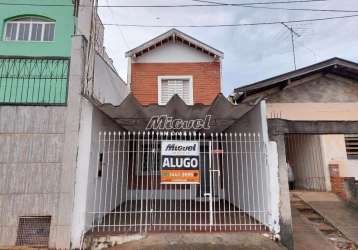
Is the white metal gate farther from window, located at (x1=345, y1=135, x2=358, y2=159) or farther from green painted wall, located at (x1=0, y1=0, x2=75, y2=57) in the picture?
green painted wall, located at (x1=0, y1=0, x2=75, y2=57)

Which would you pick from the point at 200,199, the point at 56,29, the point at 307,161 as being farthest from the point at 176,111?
the point at 56,29

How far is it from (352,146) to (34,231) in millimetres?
11225

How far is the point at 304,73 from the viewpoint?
8.66 meters

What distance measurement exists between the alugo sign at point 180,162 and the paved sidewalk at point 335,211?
4.27 m

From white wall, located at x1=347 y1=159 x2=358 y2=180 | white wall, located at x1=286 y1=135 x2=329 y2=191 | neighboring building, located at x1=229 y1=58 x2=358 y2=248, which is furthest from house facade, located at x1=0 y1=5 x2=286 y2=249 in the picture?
white wall, located at x1=347 y1=159 x2=358 y2=180

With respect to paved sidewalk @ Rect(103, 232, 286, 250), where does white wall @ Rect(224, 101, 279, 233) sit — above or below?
above

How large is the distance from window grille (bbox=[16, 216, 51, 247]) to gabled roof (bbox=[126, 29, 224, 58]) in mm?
6613

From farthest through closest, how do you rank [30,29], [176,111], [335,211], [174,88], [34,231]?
[30,29] < [174,88] < [335,211] < [176,111] < [34,231]

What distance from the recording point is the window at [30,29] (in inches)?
581

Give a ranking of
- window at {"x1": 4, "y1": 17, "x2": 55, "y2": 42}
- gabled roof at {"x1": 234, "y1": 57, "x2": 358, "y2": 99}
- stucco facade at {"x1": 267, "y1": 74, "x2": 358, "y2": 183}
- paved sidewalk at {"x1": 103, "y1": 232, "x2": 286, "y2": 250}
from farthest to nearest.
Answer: window at {"x1": 4, "y1": 17, "x2": 55, "y2": 42} → stucco facade at {"x1": 267, "y1": 74, "x2": 358, "y2": 183} → gabled roof at {"x1": 234, "y1": 57, "x2": 358, "y2": 99} → paved sidewalk at {"x1": 103, "y1": 232, "x2": 286, "y2": 250}

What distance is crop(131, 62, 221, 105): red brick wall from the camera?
31.4 ft

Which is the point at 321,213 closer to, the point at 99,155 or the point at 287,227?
the point at 287,227

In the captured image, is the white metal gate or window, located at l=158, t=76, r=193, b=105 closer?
the white metal gate

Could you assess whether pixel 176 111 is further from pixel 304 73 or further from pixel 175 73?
pixel 304 73
